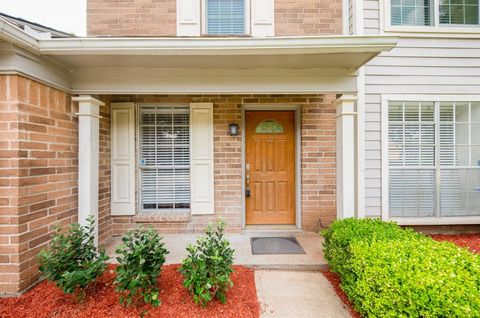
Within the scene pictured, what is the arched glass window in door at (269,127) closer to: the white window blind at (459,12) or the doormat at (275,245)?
the doormat at (275,245)

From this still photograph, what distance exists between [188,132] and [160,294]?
241 cm

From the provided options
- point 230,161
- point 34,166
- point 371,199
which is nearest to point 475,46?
point 371,199

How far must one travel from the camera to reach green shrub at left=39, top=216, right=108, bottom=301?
214 cm

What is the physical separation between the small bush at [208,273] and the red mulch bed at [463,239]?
134 inches

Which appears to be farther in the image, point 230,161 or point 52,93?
point 230,161

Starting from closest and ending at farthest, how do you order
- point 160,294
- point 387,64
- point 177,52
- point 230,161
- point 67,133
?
point 160,294
point 177,52
point 67,133
point 387,64
point 230,161

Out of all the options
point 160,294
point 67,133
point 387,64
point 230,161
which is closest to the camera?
point 160,294

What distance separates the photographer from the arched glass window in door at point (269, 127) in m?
4.14

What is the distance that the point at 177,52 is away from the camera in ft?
8.43

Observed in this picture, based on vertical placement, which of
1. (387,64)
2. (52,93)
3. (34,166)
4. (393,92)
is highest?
(387,64)

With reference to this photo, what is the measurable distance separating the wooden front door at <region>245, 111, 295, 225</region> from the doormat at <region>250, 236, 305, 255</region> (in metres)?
0.46

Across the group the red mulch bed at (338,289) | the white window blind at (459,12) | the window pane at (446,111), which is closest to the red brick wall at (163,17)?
the white window blind at (459,12)

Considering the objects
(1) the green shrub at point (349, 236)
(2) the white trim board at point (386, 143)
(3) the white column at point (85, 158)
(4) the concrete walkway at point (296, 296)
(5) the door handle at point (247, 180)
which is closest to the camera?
(4) the concrete walkway at point (296, 296)

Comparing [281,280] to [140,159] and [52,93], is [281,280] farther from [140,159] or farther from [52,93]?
[52,93]
